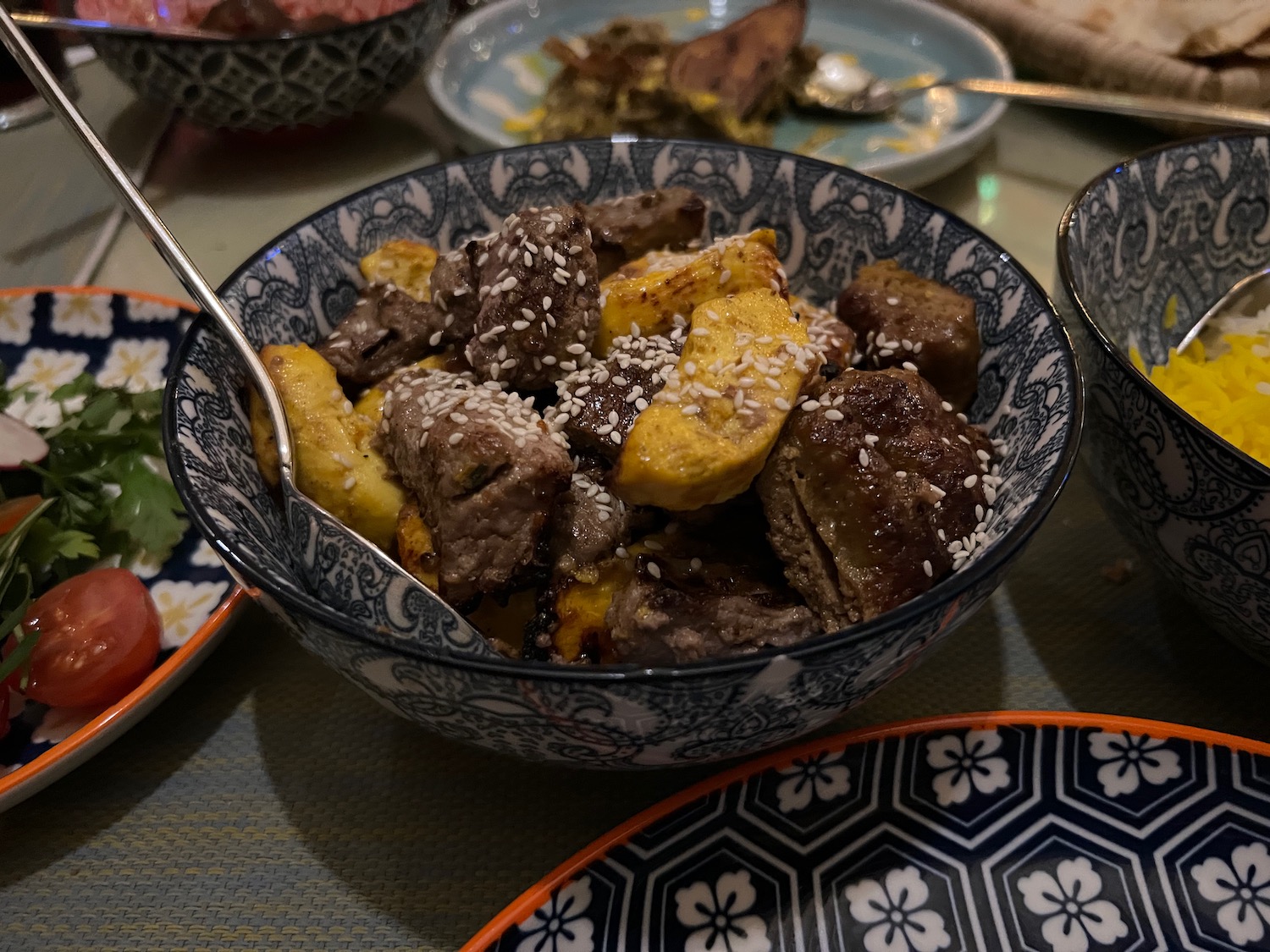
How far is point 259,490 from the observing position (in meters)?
1.31

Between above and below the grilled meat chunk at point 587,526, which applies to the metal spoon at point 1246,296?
below

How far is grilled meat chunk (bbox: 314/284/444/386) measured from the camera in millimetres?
1499

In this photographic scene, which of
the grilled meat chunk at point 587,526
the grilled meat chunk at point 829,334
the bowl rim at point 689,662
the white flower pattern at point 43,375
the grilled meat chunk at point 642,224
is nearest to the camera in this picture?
the bowl rim at point 689,662

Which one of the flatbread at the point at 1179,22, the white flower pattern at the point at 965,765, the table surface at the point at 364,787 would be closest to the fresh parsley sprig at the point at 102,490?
the table surface at the point at 364,787

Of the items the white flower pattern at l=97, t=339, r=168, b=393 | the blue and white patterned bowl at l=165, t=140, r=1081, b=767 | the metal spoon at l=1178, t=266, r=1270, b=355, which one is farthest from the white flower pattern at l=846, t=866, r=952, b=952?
the white flower pattern at l=97, t=339, r=168, b=393

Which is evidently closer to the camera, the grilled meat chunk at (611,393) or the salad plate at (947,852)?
the salad plate at (947,852)

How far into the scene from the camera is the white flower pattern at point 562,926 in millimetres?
1021

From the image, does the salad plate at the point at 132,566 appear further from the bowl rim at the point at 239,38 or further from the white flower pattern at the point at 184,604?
the bowl rim at the point at 239,38

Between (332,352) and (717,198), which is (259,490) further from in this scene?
(717,198)

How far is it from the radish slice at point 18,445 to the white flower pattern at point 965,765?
1648 millimetres

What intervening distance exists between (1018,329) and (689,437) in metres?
0.61

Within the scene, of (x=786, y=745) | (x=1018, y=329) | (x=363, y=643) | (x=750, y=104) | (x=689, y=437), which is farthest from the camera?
(x=750, y=104)

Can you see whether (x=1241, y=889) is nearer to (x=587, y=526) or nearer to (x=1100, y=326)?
(x=1100, y=326)

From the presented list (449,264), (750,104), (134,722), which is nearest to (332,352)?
(449,264)
